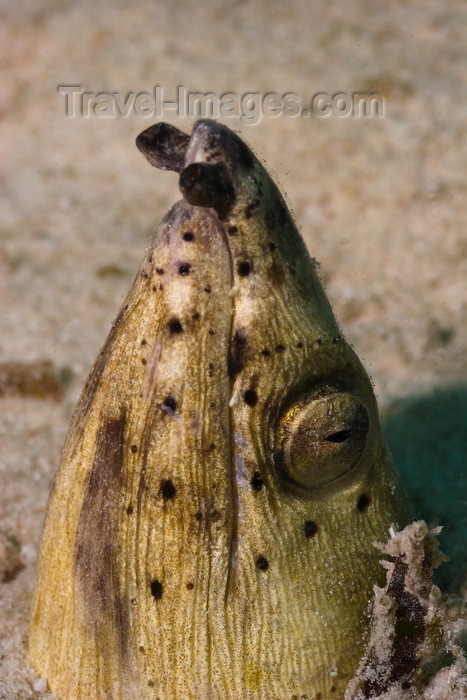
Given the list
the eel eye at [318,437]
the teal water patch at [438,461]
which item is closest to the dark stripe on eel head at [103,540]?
the eel eye at [318,437]

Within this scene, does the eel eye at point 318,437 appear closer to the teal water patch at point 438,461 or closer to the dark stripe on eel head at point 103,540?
the dark stripe on eel head at point 103,540

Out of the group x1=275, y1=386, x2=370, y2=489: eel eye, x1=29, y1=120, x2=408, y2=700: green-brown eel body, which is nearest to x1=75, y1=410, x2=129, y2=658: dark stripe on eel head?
x1=29, y1=120, x2=408, y2=700: green-brown eel body

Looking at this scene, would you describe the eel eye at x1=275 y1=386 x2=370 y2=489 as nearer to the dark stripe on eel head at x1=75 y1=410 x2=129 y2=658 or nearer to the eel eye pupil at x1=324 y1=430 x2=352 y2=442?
the eel eye pupil at x1=324 y1=430 x2=352 y2=442

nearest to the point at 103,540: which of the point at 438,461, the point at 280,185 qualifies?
the point at 438,461

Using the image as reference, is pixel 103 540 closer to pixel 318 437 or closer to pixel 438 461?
pixel 318 437

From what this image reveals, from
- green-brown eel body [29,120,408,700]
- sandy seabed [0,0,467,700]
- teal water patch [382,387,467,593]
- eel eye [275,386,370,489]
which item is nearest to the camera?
green-brown eel body [29,120,408,700]
